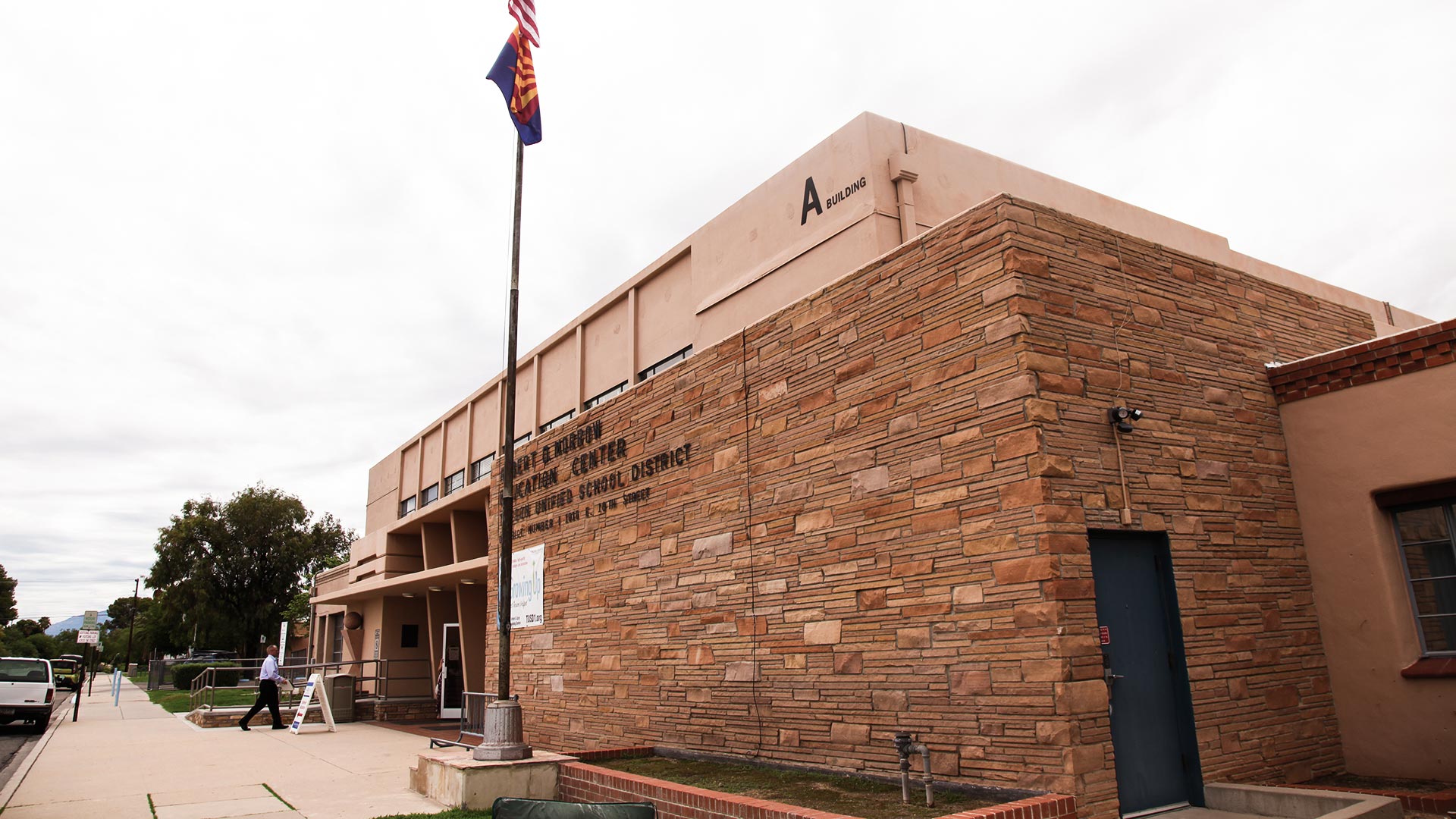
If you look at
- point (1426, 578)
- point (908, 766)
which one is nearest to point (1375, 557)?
point (1426, 578)

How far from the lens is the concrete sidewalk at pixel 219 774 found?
9.42 meters

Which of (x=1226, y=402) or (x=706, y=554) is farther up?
(x=1226, y=402)

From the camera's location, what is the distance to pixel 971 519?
24.1ft

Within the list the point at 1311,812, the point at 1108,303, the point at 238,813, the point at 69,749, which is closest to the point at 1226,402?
the point at 1108,303

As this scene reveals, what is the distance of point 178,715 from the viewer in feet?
76.4

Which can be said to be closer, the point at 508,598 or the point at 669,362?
the point at 508,598

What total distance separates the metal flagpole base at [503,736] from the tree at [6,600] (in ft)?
327

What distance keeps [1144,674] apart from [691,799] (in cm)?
382

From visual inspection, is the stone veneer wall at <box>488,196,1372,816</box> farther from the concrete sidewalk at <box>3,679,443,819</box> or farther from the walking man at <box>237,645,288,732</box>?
the walking man at <box>237,645,288,732</box>

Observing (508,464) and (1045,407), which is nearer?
(1045,407)

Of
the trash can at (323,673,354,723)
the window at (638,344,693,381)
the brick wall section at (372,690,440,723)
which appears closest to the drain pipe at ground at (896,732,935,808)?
the window at (638,344,693,381)

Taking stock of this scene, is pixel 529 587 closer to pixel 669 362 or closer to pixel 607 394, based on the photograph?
pixel 669 362

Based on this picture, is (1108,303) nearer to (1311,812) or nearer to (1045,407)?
(1045,407)

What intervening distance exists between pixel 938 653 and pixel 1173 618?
2025 millimetres
